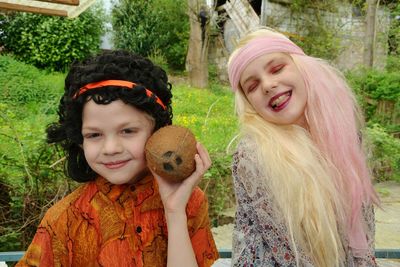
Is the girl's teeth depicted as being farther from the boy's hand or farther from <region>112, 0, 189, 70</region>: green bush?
<region>112, 0, 189, 70</region>: green bush

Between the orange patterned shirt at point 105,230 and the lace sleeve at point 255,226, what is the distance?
0.35 m

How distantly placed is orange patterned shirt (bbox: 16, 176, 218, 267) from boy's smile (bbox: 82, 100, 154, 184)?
3.1 inches

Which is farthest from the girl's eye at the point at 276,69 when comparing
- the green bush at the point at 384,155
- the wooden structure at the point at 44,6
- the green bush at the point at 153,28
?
the green bush at the point at 153,28

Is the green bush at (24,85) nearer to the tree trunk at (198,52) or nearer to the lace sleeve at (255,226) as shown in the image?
the tree trunk at (198,52)

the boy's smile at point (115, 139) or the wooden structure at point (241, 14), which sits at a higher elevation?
the wooden structure at point (241, 14)

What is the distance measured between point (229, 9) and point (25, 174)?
12.9 m

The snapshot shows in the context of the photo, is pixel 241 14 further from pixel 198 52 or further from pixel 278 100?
pixel 278 100

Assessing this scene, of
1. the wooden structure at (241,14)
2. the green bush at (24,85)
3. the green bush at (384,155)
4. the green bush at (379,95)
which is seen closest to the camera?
the green bush at (384,155)

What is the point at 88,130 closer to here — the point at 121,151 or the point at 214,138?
the point at 121,151

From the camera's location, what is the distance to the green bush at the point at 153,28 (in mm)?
15180

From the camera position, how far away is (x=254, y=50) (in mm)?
1644

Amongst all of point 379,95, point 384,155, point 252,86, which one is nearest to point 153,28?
point 379,95

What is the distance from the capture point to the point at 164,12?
16188mm

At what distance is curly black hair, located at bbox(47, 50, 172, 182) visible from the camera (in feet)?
4.38
